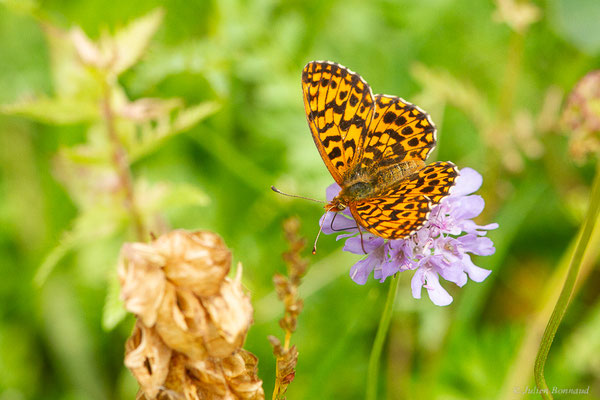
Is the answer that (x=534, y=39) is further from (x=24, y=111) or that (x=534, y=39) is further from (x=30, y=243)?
(x=30, y=243)

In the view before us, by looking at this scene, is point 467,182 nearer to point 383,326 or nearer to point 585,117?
point 383,326

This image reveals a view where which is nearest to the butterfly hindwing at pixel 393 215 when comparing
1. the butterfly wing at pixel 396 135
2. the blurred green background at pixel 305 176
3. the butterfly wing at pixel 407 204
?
the butterfly wing at pixel 407 204

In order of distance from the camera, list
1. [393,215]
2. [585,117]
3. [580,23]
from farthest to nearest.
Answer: [580,23] → [585,117] → [393,215]

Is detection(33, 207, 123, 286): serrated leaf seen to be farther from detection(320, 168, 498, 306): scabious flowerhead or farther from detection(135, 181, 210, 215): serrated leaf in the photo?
detection(320, 168, 498, 306): scabious flowerhead

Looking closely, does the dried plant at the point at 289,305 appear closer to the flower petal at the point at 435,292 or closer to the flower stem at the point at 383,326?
the flower stem at the point at 383,326

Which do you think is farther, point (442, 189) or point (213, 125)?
point (213, 125)

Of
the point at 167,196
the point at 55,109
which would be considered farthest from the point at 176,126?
the point at 55,109

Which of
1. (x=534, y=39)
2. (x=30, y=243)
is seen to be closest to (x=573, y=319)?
(x=534, y=39)
